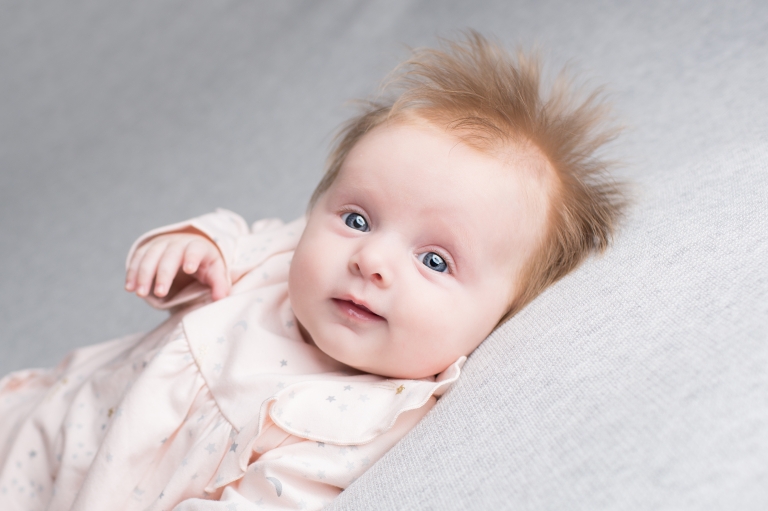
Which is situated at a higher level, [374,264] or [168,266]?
[374,264]

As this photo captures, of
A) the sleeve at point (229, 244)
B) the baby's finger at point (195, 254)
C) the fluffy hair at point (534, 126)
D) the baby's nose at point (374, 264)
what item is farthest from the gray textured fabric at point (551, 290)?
the baby's finger at point (195, 254)

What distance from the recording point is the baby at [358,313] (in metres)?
0.97

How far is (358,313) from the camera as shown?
1.01m

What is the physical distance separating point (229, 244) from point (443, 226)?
45 cm

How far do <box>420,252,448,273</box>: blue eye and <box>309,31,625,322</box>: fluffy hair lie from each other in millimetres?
130

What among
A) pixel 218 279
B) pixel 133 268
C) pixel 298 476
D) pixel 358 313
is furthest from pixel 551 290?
pixel 133 268

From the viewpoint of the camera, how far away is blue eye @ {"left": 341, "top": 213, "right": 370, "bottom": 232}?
1052 mm

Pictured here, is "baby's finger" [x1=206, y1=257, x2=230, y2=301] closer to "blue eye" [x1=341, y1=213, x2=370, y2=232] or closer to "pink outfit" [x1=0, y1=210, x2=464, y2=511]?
"pink outfit" [x1=0, y1=210, x2=464, y2=511]

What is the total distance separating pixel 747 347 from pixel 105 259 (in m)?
1.68

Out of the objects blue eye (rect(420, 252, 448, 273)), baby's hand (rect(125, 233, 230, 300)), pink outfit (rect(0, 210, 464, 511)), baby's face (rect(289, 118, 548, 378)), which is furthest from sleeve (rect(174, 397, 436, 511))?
baby's hand (rect(125, 233, 230, 300))

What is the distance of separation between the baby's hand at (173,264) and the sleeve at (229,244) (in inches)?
0.5

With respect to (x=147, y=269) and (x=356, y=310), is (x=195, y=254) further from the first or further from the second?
(x=356, y=310)

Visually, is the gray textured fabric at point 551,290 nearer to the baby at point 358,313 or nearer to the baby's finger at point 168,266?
the baby at point 358,313

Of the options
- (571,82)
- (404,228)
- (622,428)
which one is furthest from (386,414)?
(571,82)
